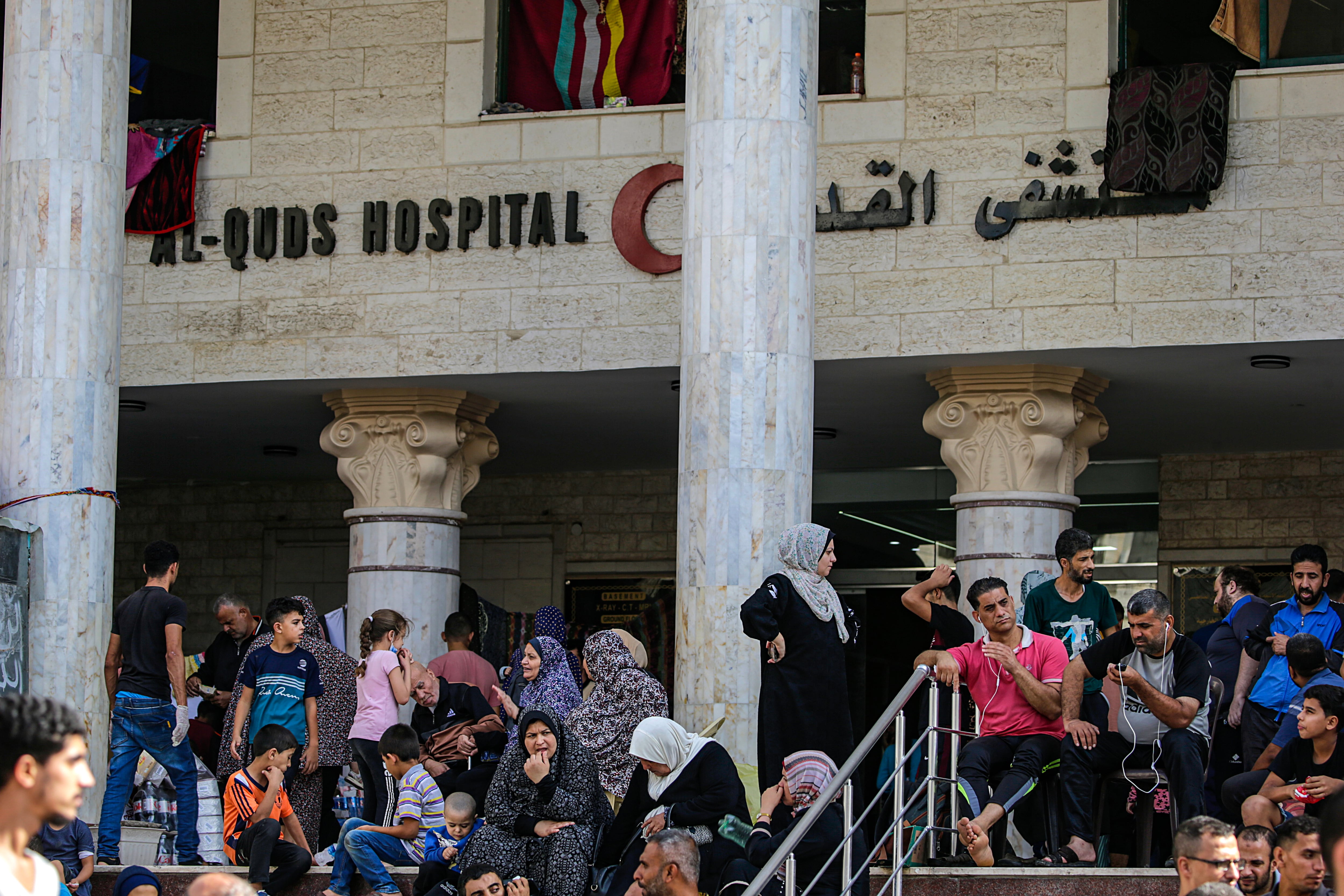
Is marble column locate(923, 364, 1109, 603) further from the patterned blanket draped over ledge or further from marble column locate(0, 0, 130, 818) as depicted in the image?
marble column locate(0, 0, 130, 818)

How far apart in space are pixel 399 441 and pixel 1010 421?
166 inches

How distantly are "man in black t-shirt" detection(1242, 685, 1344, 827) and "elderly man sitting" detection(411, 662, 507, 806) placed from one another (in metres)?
3.93

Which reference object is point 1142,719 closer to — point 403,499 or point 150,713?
point 150,713

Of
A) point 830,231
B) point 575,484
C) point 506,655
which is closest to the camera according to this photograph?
point 830,231

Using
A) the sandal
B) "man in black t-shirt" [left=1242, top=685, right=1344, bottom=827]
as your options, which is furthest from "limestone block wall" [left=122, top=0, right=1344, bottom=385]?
the sandal

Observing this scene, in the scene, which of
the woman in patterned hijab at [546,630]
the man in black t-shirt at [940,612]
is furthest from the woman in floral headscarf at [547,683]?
the man in black t-shirt at [940,612]

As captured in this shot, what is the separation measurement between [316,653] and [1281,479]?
8.33 m

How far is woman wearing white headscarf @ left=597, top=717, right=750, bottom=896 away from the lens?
722cm

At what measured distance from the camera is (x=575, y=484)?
54.5ft

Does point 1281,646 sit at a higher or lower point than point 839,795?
higher

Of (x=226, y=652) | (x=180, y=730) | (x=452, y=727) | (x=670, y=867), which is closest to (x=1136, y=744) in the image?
(x=670, y=867)

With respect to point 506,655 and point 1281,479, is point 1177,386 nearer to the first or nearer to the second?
point 1281,479

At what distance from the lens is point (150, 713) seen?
8836 millimetres

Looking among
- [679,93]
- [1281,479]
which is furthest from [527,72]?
[1281,479]
